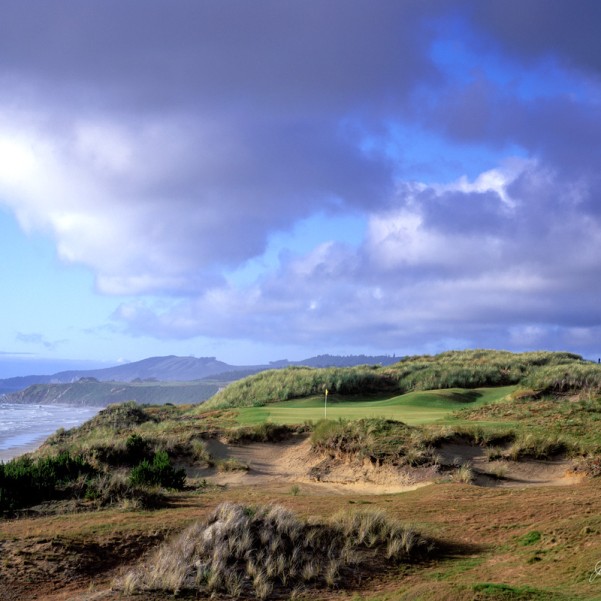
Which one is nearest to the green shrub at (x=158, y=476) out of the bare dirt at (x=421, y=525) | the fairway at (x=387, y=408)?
the bare dirt at (x=421, y=525)

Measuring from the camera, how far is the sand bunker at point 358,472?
1756 centimetres

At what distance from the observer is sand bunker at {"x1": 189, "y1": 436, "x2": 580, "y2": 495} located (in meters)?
17.6

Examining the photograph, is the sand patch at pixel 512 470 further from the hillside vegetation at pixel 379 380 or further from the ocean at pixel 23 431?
the ocean at pixel 23 431

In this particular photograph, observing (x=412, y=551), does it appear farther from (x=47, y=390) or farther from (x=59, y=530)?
(x=47, y=390)

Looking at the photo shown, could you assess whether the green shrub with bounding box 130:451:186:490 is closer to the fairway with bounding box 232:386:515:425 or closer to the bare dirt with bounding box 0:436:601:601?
the bare dirt with bounding box 0:436:601:601

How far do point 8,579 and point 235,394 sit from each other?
29.6 m

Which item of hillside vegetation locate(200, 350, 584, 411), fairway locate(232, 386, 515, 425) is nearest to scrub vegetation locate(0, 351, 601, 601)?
fairway locate(232, 386, 515, 425)

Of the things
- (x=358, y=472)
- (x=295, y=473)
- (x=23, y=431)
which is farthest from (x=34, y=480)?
(x=23, y=431)

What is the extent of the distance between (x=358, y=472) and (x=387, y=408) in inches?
386

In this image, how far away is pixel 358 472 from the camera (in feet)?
62.3

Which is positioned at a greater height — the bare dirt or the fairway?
the fairway

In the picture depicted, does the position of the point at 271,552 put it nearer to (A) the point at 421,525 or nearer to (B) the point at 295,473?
(A) the point at 421,525

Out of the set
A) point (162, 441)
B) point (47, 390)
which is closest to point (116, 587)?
point (162, 441)

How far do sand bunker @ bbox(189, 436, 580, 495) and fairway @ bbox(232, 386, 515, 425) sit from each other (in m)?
3.33
